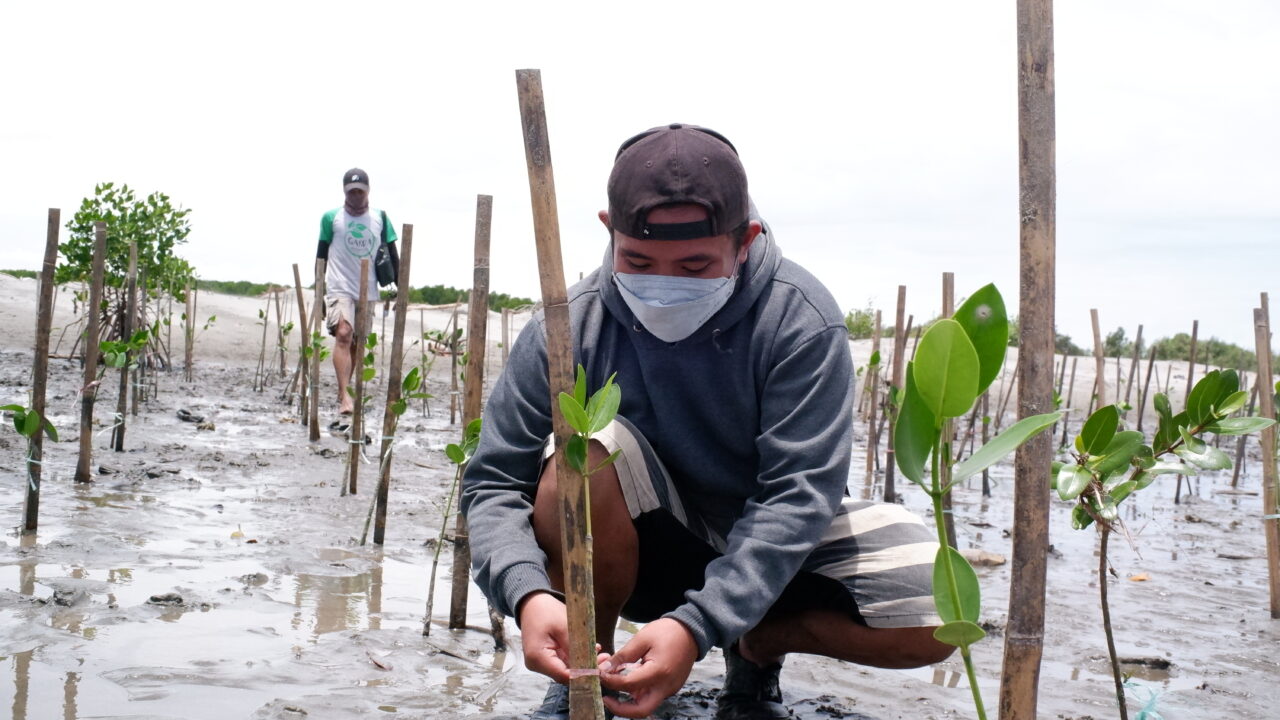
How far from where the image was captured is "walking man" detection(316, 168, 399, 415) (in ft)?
24.3

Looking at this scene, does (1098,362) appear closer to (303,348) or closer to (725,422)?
(725,422)

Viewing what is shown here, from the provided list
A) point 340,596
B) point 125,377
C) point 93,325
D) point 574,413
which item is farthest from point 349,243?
point 574,413

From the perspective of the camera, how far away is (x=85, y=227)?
375 inches

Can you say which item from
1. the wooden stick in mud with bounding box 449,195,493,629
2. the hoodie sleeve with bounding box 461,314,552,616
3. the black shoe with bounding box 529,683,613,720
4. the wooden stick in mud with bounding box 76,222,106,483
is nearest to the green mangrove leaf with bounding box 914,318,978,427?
the hoodie sleeve with bounding box 461,314,552,616

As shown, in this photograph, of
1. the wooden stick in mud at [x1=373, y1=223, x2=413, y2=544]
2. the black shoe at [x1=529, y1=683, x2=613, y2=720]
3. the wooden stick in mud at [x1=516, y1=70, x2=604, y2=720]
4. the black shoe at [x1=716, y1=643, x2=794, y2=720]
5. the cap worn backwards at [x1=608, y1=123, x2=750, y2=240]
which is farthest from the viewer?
the wooden stick in mud at [x1=373, y1=223, x2=413, y2=544]

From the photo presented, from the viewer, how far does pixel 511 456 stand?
2.07 meters

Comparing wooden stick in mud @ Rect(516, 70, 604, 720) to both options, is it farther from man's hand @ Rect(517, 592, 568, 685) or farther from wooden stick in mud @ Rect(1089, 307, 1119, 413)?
wooden stick in mud @ Rect(1089, 307, 1119, 413)

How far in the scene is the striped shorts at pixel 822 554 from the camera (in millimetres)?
2100

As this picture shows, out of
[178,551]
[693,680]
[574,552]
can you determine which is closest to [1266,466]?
[693,680]

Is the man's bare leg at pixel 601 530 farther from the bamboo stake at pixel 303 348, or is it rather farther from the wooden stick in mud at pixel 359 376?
the bamboo stake at pixel 303 348

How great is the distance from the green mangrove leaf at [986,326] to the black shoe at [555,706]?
1.31 m

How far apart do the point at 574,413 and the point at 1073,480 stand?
2.84 ft

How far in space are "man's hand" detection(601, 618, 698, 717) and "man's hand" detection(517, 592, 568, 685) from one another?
8 cm

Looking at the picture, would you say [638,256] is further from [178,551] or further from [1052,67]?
[178,551]
